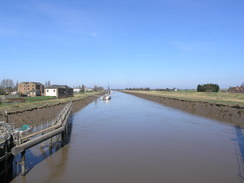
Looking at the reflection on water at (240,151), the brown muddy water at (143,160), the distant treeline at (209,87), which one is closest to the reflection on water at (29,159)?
the brown muddy water at (143,160)

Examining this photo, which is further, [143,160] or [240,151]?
[240,151]

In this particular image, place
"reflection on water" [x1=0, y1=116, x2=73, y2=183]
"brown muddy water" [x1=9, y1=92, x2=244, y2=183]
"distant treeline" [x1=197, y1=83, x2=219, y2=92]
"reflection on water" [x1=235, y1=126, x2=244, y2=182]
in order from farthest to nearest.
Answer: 1. "distant treeline" [x1=197, y1=83, x2=219, y2=92]
2. "reflection on water" [x1=235, y1=126, x2=244, y2=182]
3. "brown muddy water" [x1=9, y1=92, x2=244, y2=183]
4. "reflection on water" [x1=0, y1=116, x2=73, y2=183]

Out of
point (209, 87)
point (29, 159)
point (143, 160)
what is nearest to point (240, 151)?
point (143, 160)

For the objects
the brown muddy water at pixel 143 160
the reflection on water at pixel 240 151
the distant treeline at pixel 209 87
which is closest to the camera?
the brown muddy water at pixel 143 160

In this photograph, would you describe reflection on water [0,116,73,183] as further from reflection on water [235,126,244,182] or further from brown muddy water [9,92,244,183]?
reflection on water [235,126,244,182]

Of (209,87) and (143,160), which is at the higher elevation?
(209,87)

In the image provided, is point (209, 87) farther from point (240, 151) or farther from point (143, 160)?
point (143, 160)

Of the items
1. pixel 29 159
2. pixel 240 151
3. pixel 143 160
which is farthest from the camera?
pixel 240 151

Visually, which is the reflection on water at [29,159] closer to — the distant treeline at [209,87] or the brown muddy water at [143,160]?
the brown muddy water at [143,160]

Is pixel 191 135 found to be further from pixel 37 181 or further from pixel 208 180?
pixel 37 181

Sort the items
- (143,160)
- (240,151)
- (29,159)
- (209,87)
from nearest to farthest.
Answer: (29,159)
(143,160)
(240,151)
(209,87)

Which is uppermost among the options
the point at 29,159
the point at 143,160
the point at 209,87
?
the point at 209,87

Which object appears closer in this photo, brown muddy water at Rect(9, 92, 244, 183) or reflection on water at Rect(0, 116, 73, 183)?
reflection on water at Rect(0, 116, 73, 183)

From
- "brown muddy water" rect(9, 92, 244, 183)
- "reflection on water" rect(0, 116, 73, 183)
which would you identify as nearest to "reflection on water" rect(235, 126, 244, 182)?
"brown muddy water" rect(9, 92, 244, 183)
